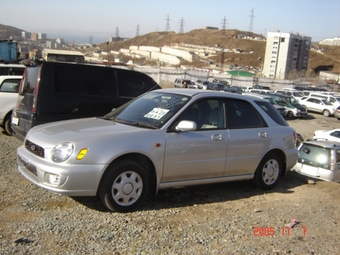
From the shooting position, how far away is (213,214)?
191 inches

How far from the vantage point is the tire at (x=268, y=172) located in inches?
241

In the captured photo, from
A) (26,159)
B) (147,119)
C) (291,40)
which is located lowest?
(26,159)

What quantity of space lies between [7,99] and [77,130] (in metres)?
5.66

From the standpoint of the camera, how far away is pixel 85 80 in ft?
24.3

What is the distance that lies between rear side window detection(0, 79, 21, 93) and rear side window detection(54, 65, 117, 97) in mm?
3291

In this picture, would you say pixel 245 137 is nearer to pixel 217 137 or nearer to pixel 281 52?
pixel 217 137

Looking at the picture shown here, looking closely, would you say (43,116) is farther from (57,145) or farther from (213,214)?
(213,214)

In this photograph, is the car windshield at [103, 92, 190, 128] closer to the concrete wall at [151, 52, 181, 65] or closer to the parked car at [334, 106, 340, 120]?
the parked car at [334, 106, 340, 120]

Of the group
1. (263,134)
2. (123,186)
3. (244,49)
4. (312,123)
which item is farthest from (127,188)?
(244,49)

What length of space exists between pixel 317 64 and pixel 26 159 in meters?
132

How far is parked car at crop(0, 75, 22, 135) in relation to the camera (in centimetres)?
941

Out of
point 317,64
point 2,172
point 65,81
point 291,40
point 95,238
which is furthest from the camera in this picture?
point 317,64

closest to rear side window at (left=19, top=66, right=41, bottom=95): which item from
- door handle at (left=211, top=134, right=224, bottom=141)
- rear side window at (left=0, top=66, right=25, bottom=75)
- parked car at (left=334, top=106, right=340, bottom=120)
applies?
door handle at (left=211, top=134, right=224, bottom=141)

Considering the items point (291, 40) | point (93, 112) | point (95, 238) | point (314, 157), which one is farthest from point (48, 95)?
point (291, 40)
